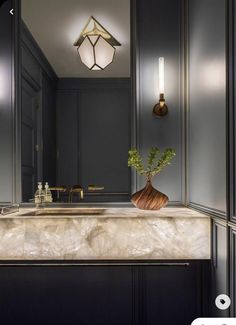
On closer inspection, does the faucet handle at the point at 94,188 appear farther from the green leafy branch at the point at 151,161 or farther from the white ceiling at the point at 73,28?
the white ceiling at the point at 73,28

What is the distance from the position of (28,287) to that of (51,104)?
3.54 ft

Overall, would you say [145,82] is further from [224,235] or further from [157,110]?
[224,235]

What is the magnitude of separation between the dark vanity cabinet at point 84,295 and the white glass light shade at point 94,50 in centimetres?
121

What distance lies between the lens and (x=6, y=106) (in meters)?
2.12

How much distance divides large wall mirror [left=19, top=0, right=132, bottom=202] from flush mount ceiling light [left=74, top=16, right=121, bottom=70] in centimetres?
2

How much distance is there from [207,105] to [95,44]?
33.1 inches

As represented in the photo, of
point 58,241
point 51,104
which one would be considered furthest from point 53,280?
point 51,104

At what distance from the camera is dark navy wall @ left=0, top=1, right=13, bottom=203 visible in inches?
82.8

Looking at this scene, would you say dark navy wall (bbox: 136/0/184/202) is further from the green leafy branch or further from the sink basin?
the sink basin

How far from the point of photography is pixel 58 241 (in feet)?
5.19

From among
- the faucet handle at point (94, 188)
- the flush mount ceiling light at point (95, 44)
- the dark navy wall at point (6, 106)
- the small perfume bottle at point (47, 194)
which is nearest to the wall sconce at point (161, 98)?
the flush mount ceiling light at point (95, 44)

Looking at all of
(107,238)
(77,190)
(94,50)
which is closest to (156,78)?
(94,50)

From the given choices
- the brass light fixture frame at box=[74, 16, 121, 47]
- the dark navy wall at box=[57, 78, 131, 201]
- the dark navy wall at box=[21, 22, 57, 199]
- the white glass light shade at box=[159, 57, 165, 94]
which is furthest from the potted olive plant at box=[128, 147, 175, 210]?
the brass light fixture frame at box=[74, 16, 121, 47]

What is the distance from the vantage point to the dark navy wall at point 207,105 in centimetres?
148
